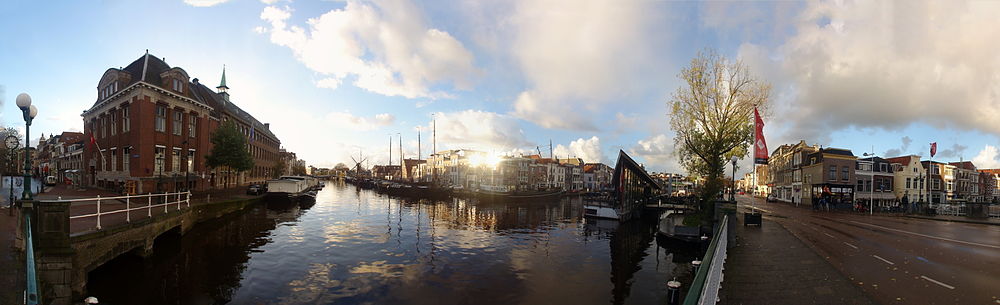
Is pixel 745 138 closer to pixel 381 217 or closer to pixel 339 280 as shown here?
pixel 339 280

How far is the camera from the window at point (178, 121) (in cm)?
3800

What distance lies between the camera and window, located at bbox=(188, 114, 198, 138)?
132 feet

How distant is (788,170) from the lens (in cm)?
6925

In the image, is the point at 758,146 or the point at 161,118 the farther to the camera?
the point at 161,118

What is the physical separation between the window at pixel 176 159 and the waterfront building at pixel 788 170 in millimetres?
70051

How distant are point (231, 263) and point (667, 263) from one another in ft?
65.2

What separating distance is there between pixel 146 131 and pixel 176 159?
16.3ft

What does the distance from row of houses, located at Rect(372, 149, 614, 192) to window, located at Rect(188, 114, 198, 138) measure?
4898 cm

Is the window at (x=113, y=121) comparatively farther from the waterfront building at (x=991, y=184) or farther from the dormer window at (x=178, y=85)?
the waterfront building at (x=991, y=184)

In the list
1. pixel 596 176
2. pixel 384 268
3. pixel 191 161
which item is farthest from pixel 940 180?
pixel 191 161

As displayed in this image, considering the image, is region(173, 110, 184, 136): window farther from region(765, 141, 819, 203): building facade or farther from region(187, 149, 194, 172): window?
region(765, 141, 819, 203): building facade

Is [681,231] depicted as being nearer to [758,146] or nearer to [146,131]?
[758,146]

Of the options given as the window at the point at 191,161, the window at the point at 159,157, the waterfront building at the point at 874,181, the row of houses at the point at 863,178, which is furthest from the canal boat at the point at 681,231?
the waterfront building at the point at 874,181

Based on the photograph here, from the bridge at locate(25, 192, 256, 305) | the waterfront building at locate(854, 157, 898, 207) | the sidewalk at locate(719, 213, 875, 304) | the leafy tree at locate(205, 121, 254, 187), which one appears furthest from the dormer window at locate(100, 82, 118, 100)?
the waterfront building at locate(854, 157, 898, 207)
